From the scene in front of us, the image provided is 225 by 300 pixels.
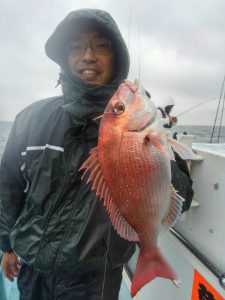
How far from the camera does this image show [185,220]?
246 centimetres

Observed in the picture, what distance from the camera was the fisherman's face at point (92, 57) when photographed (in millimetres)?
2178

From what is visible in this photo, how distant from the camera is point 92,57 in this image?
2.16 metres

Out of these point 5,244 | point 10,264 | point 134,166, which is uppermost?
point 134,166

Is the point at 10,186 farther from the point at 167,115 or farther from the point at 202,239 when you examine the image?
the point at 202,239

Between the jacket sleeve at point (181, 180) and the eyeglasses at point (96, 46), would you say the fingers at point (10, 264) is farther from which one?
the eyeglasses at point (96, 46)

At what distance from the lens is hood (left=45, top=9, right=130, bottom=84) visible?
2166mm

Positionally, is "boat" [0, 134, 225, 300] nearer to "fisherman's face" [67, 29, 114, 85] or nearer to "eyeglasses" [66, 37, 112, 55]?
"fisherman's face" [67, 29, 114, 85]

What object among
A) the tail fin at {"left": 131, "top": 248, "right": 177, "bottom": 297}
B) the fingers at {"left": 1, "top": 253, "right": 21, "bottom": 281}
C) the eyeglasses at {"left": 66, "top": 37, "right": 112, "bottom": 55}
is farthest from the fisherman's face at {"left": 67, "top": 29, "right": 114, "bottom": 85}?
the fingers at {"left": 1, "top": 253, "right": 21, "bottom": 281}

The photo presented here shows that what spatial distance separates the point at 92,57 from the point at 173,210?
49.2 inches

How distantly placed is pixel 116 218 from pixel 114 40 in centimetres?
136

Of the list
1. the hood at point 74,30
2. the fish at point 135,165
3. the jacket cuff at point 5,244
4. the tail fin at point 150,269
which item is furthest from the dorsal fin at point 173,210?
the jacket cuff at point 5,244

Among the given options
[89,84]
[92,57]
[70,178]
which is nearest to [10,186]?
[70,178]

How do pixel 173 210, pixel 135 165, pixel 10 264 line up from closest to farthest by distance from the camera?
pixel 135 165 < pixel 173 210 < pixel 10 264

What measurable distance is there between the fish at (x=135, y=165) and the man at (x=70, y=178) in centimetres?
47
